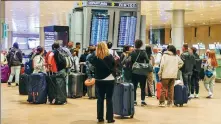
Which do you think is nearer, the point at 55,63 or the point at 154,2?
the point at 55,63

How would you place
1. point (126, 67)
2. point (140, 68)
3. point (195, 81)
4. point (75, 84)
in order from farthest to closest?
point (195, 81) < point (75, 84) < point (126, 67) < point (140, 68)

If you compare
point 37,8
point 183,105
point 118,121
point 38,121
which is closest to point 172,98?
point 183,105

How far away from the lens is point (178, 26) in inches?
1000

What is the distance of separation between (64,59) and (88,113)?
1799 millimetres

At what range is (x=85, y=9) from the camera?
11.9 m

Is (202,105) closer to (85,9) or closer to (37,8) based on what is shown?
(85,9)

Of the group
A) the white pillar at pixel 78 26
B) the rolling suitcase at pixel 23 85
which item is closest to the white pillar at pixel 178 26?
the white pillar at pixel 78 26

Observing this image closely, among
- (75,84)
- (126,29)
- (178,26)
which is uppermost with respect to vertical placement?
(178,26)

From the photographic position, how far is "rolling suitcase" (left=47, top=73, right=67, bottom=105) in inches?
377

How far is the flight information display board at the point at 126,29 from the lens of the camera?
12370 mm

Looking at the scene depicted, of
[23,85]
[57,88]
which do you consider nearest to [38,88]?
[57,88]

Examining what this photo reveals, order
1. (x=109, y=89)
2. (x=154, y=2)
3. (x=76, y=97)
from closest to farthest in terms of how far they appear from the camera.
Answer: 1. (x=109, y=89)
2. (x=76, y=97)
3. (x=154, y=2)

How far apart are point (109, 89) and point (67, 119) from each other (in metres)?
1.14

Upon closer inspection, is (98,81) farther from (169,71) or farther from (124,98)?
(169,71)
